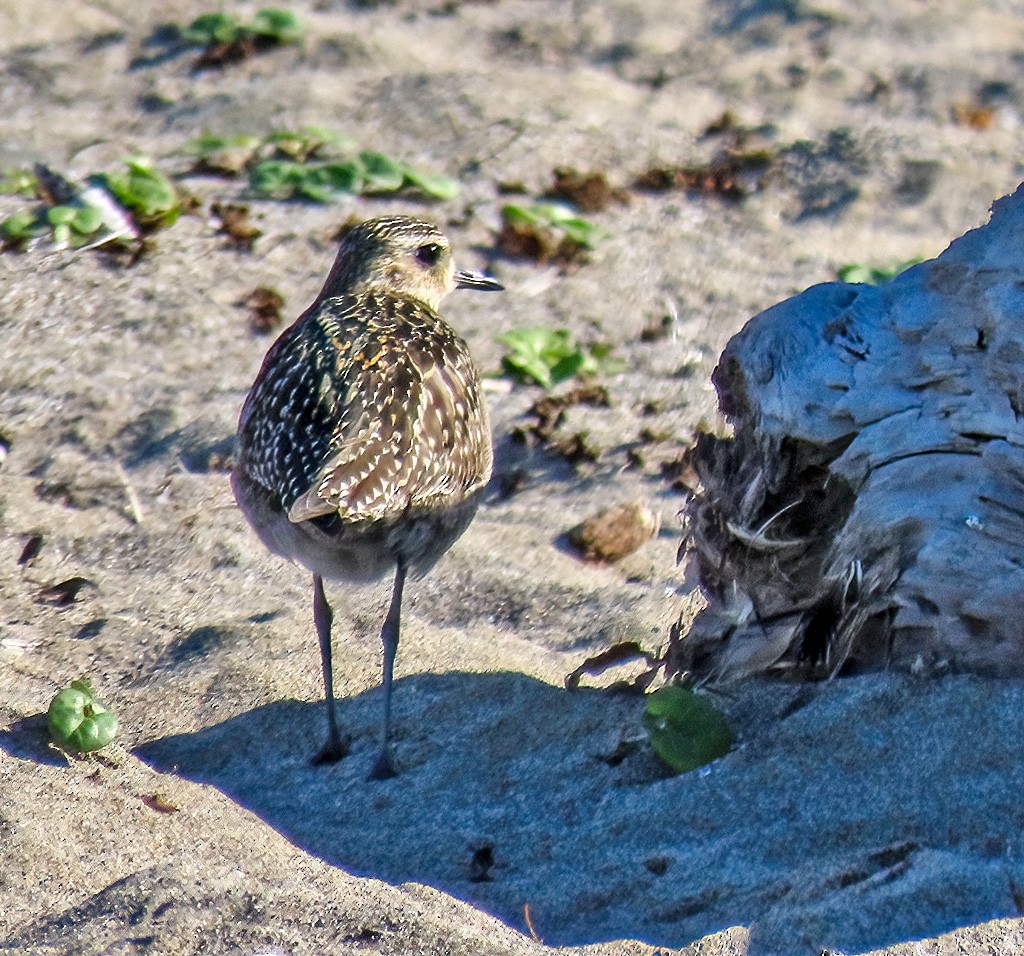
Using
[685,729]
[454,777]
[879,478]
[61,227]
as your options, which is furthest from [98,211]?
[879,478]

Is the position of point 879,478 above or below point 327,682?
above

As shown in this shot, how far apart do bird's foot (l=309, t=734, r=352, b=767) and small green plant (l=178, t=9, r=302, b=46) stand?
271 inches

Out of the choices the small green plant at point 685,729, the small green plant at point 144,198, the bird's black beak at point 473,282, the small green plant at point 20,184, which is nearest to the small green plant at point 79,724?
the small green plant at point 685,729

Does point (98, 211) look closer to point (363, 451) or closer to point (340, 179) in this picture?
point (340, 179)

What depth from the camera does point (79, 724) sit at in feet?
16.1

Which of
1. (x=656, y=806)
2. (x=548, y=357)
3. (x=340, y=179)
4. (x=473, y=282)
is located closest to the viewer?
(x=656, y=806)

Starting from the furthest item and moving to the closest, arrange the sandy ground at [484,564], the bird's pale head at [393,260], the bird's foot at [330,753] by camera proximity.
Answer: the bird's pale head at [393,260], the bird's foot at [330,753], the sandy ground at [484,564]

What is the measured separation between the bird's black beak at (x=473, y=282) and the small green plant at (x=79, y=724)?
301 cm

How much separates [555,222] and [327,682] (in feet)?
14.1

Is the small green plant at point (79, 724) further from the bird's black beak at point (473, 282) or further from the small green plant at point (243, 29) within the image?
the small green plant at point (243, 29)

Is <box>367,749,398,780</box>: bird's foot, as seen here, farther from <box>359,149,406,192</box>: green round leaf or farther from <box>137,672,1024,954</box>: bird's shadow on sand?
<box>359,149,406,192</box>: green round leaf

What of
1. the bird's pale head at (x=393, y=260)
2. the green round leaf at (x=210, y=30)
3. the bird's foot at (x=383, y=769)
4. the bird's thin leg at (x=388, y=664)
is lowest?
the bird's foot at (x=383, y=769)

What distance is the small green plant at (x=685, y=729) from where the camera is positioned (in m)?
4.65

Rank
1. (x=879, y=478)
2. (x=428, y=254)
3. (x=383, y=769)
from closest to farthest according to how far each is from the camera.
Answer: (x=879, y=478)
(x=383, y=769)
(x=428, y=254)
